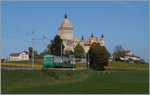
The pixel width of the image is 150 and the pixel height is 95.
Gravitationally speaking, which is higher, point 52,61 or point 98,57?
point 98,57

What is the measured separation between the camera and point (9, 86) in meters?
34.5

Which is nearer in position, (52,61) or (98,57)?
(52,61)

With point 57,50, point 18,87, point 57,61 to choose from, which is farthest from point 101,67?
point 18,87

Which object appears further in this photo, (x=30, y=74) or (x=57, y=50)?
(x=57, y=50)

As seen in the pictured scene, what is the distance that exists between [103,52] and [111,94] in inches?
3786

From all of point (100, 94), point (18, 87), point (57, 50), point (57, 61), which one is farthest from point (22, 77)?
point (57, 50)

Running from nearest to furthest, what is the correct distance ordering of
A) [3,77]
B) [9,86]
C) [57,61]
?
[9,86] → [3,77] → [57,61]

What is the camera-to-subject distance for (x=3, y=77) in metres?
37.6

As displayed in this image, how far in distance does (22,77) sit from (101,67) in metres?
88.9

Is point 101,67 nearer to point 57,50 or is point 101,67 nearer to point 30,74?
point 57,50

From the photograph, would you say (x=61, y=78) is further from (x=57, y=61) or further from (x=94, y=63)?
(x=94, y=63)

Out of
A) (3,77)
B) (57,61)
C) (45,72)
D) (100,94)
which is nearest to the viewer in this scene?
(100,94)

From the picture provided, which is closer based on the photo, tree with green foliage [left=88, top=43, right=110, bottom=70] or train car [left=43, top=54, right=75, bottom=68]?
train car [left=43, top=54, right=75, bottom=68]

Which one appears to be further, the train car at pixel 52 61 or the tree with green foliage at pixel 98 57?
the tree with green foliage at pixel 98 57
